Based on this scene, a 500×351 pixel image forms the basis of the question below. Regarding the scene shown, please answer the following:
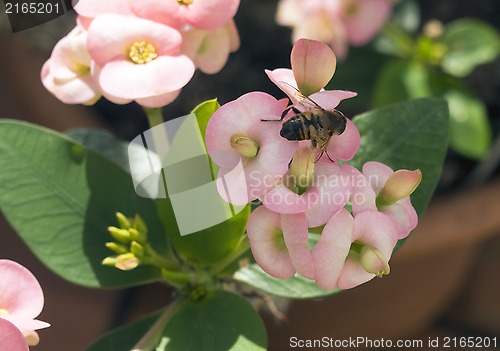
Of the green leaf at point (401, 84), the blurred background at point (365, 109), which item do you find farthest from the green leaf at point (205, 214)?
the green leaf at point (401, 84)

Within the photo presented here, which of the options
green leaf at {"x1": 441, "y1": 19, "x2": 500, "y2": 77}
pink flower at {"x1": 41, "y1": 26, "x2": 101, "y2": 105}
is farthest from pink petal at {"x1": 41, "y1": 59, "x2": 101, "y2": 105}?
green leaf at {"x1": 441, "y1": 19, "x2": 500, "y2": 77}

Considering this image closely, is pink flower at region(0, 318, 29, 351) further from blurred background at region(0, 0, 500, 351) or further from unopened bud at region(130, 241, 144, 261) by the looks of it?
blurred background at region(0, 0, 500, 351)

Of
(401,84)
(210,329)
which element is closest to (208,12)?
(210,329)

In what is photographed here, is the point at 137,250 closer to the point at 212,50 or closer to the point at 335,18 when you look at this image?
the point at 212,50

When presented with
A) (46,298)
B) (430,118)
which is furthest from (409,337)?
(430,118)

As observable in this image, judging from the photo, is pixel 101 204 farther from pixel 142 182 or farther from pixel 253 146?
pixel 253 146
